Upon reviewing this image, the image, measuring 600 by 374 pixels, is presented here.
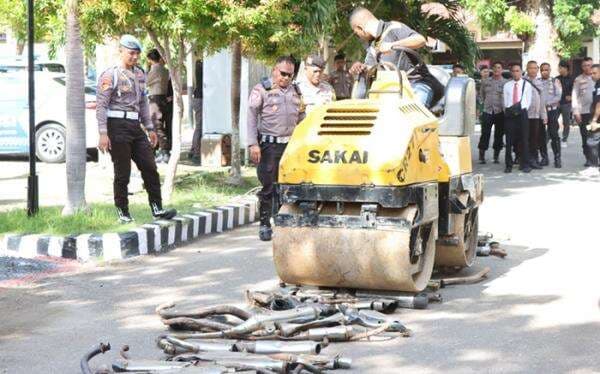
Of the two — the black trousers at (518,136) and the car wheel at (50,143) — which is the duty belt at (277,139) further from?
the black trousers at (518,136)

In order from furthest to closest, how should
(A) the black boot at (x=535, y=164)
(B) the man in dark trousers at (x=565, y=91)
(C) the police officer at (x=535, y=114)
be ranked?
(B) the man in dark trousers at (x=565, y=91) < (A) the black boot at (x=535, y=164) < (C) the police officer at (x=535, y=114)

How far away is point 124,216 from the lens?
11539 millimetres

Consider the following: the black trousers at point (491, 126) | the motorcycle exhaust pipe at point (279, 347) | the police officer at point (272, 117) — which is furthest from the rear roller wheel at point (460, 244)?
the black trousers at point (491, 126)

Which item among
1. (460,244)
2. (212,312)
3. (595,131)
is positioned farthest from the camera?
(595,131)

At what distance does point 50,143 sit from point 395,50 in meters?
11.0

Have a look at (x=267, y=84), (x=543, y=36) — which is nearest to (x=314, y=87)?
(x=267, y=84)

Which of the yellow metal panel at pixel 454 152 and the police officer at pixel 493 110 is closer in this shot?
the yellow metal panel at pixel 454 152

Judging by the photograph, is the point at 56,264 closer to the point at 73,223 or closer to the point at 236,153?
the point at 73,223

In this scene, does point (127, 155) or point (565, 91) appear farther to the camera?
point (565, 91)

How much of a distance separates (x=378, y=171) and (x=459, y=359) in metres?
1.68

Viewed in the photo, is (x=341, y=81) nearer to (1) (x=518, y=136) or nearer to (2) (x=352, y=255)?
(1) (x=518, y=136)

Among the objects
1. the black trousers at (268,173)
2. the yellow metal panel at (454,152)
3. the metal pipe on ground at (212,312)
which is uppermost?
the yellow metal panel at (454,152)

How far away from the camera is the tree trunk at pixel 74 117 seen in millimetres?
11680

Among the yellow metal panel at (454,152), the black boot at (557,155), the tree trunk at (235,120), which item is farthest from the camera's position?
the black boot at (557,155)
